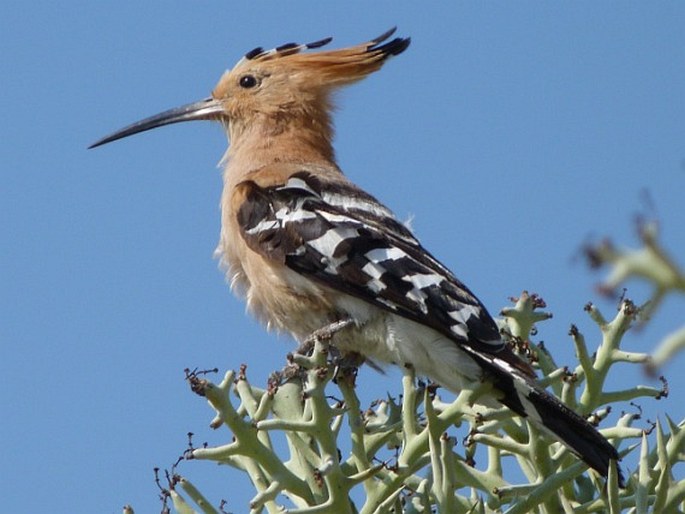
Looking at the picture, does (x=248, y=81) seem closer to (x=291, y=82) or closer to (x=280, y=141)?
(x=291, y=82)

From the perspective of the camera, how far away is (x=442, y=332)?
3.18 meters

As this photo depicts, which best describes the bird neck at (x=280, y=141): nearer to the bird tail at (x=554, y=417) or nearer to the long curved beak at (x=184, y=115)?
the long curved beak at (x=184, y=115)

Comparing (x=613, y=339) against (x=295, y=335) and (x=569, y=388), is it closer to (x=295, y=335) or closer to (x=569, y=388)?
(x=569, y=388)

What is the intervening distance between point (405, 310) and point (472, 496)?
838 mm

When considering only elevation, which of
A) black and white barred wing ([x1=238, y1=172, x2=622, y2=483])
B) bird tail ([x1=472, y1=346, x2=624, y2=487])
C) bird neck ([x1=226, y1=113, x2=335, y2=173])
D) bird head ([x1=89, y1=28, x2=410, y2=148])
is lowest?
bird tail ([x1=472, y1=346, x2=624, y2=487])

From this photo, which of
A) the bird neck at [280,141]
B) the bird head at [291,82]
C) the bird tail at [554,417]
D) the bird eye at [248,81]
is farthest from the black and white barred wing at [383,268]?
the bird eye at [248,81]

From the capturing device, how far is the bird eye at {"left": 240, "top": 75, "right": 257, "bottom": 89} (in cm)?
485

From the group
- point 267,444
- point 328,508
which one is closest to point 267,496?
point 328,508

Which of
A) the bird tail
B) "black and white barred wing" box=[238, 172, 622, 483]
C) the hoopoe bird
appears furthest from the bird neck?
the bird tail

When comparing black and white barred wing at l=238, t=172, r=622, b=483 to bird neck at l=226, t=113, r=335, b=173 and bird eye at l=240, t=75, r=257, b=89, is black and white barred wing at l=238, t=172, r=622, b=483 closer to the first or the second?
bird neck at l=226, t=113, r=335, b=173

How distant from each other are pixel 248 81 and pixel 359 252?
66.3 inches

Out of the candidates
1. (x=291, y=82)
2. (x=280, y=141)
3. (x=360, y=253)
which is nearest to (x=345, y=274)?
(x=360, y=253)

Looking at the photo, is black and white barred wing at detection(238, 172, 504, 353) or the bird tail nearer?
the bird tail

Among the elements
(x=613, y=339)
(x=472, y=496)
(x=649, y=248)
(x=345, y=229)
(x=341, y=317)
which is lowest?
(x=649, y=248)
